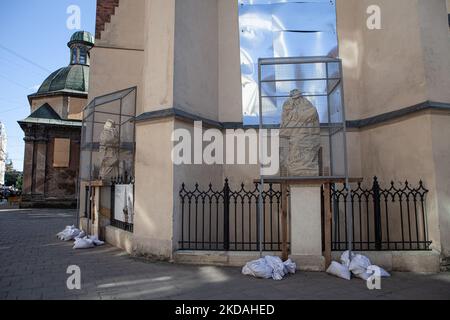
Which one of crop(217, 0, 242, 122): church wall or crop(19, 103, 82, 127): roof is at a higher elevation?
crop(19, 103, 82, 127): roof

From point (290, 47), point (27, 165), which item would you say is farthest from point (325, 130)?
point (27, 165)

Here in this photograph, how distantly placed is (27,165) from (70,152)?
10.6 ft

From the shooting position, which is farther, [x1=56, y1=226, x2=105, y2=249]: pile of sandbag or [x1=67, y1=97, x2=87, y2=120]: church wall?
[x1=67, y1=97, x2=87, y2=120]: church wall

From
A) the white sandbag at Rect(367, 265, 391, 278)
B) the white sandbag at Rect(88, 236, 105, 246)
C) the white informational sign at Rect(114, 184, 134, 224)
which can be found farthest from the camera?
the white sandbag at Rect(88, 236, 105, 246)

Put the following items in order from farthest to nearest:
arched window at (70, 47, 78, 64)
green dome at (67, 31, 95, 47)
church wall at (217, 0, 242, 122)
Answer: green dome at (67, 31, 95, 47)
arched window at (70, 47, 78, 64)
church wall at (217, 0, 242, 122)

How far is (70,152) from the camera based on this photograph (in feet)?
90.6

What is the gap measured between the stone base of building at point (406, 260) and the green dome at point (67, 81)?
29.8m

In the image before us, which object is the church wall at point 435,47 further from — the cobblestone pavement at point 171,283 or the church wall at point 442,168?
the cobblestone pavement at point 171,283

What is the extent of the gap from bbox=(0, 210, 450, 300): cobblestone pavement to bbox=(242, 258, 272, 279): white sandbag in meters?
0.15

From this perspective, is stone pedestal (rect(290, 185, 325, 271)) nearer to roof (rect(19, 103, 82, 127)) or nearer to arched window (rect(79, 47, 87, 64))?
roof (rect(19, 103, 82, 127))

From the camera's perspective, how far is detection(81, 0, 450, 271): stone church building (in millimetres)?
6602

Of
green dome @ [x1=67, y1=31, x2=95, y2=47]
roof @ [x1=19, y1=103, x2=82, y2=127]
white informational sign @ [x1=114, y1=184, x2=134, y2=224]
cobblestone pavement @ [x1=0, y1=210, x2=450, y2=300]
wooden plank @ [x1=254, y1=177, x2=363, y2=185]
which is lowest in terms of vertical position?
cobblestone pavement @ [x1=0, y1=210, x2=450, y2=300]

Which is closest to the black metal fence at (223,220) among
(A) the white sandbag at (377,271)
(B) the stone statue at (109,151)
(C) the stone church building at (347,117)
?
(C) the stone church building at (347,117)

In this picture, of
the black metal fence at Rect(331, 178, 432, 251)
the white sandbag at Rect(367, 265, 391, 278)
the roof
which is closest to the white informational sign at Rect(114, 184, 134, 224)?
the black metal fence at Rect(331, 178, 432, 251)
